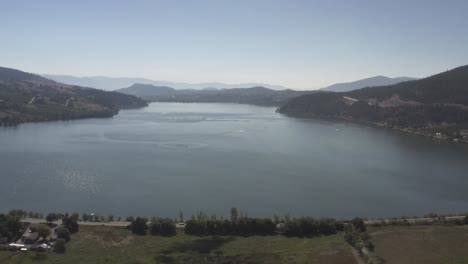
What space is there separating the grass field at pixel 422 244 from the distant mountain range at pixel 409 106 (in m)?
36.9

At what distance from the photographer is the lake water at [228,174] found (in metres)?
22.7

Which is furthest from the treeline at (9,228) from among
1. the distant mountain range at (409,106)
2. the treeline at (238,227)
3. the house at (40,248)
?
the distant mountain range at (409,106)

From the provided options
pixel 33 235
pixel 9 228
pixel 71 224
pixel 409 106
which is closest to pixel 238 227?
pixel 71 224

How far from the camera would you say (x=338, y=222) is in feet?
62.5

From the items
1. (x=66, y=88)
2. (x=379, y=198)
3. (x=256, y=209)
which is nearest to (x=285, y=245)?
(x=256, y=209)

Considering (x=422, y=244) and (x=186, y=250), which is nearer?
(x=186, y=250)

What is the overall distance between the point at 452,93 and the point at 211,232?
61.4m

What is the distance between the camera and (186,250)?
16203mm

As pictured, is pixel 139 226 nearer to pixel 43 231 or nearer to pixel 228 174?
pixel 43 231

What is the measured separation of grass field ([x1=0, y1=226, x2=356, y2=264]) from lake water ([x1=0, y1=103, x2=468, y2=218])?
12.2ft

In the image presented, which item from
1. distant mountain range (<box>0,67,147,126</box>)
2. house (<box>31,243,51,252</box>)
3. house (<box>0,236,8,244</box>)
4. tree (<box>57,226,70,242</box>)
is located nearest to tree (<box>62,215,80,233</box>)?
tree (<box>57,226,70,242</box>)

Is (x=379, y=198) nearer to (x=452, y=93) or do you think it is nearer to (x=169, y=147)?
(x=169, y=147)

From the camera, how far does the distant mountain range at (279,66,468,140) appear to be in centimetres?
5888

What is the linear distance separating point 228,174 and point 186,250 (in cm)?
1332
